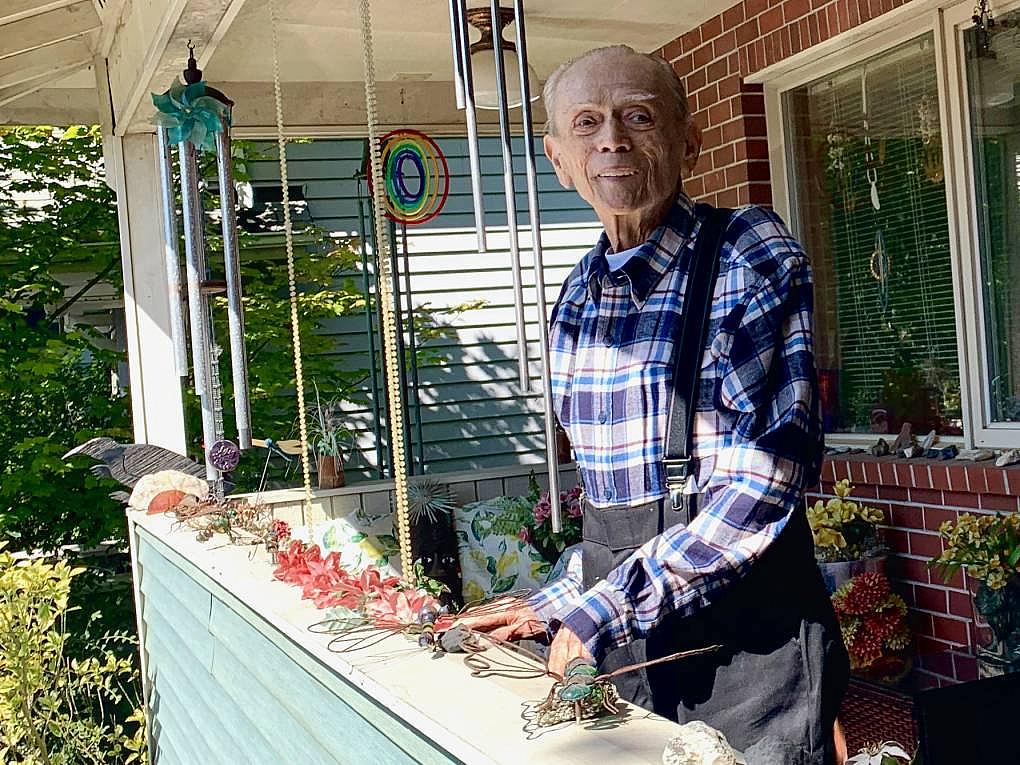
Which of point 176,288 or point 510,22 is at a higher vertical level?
point 510,22

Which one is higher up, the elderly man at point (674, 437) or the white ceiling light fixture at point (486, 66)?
the white ceiling light fixture at point (486, 66)

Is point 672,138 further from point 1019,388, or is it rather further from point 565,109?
point 1019,388

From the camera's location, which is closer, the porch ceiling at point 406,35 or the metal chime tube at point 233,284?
the metal chime tube at point 233,284

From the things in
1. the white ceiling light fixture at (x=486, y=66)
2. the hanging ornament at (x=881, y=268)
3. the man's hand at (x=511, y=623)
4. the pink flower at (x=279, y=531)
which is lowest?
the pink flower at (x=279, y=531)

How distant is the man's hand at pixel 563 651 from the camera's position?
130cm

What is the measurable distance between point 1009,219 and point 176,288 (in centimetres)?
257

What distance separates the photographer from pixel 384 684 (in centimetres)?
142

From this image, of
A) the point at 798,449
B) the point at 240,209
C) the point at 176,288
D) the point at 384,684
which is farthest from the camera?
the point at 240,209

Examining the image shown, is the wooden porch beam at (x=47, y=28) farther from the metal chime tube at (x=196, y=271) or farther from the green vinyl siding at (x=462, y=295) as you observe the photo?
the green vinyl siding at (x=462, y=295)

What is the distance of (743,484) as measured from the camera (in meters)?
1.27

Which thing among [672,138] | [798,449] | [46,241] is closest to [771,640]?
[798,449]

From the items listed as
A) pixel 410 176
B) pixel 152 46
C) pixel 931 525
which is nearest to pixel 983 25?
pixel 931 525

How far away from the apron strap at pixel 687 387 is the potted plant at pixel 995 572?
2.08 meters

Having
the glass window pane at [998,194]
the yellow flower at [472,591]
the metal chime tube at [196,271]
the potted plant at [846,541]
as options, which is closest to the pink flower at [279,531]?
the metal chime tube at [196,271]
